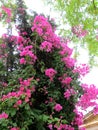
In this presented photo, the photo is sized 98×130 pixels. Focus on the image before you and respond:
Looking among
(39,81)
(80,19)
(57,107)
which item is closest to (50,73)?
(39,81)

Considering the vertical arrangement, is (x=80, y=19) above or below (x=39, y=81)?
above

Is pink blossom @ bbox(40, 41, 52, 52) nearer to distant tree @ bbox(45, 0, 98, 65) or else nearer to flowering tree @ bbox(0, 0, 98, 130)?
flowering tree @ bbox(0, 0, 98, 130)

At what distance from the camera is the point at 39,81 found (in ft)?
11.5

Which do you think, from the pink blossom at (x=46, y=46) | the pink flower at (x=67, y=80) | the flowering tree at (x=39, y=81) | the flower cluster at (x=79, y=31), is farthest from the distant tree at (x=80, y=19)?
the pink flower at (x=67, y=80)

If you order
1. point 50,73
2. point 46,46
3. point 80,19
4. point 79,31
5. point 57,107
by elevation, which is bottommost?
point 57,107

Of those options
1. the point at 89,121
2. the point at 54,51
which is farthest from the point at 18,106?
the point at 89,121

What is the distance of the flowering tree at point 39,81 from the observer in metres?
3.14

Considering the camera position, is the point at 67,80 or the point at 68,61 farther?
the point at 68,61

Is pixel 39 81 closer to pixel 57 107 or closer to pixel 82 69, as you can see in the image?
pixel 57 107

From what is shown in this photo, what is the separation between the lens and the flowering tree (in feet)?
10.3

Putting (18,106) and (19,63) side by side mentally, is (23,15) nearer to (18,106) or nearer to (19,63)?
(19,63)

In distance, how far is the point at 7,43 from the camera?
3828 mm

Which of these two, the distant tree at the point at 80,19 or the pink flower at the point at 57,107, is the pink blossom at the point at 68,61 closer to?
the pink flower at the point at 57,107

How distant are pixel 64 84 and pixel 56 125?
1.84 feet
